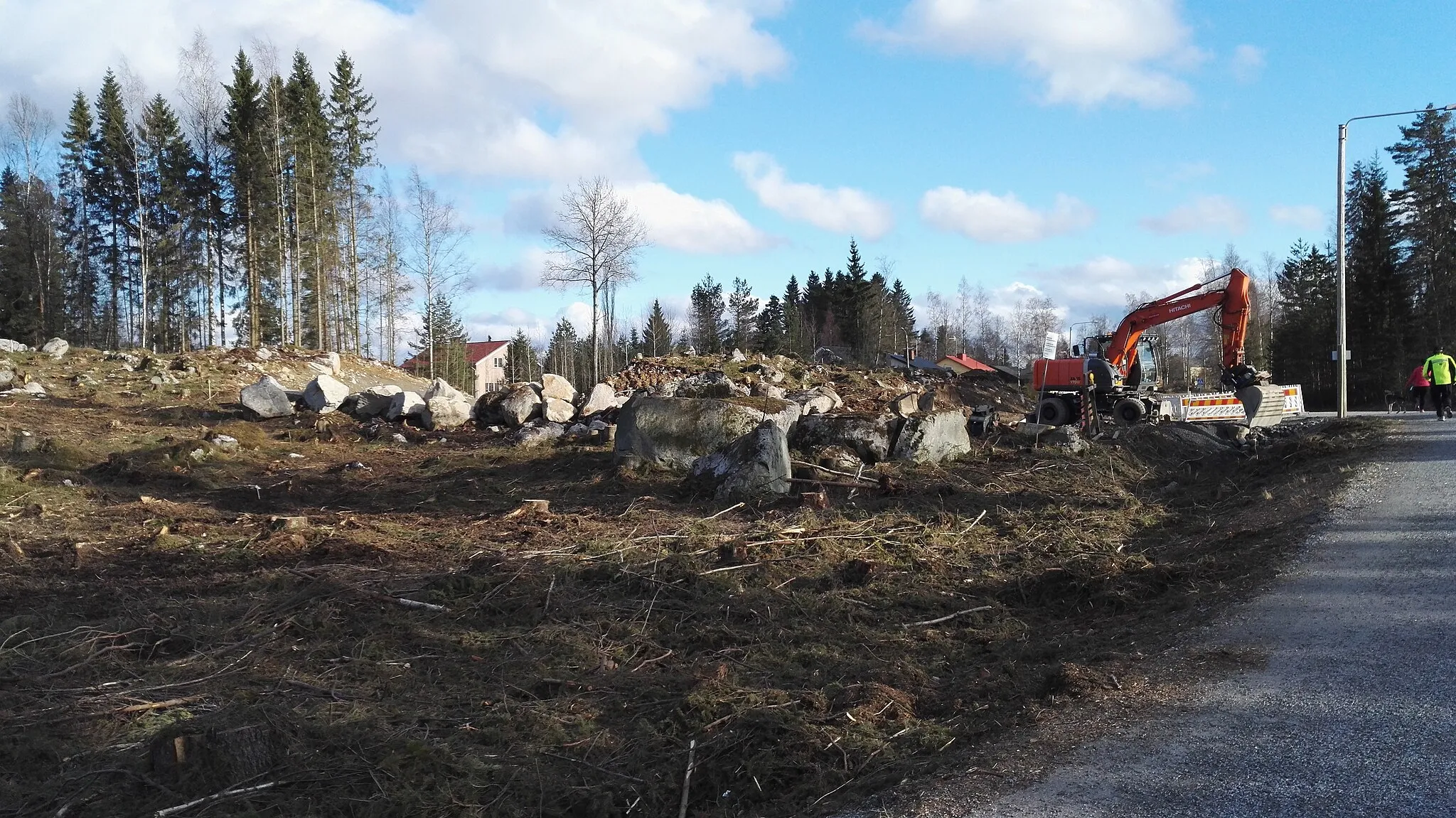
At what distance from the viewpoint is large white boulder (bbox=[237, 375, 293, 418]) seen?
A: 65.1ft

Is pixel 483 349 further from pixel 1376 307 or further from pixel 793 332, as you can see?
pixel 1376 307

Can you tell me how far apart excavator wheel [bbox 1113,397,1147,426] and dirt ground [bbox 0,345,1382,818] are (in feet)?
16.6

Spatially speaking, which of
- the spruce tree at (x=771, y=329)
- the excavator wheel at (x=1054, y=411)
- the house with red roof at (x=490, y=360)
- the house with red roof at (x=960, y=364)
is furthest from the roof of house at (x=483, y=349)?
the excavator wheel at (x=1054, y=411)

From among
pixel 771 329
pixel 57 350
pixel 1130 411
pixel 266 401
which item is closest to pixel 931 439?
pixel 1130 411

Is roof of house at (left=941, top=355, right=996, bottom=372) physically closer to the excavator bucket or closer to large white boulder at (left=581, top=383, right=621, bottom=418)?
the excavator bucket

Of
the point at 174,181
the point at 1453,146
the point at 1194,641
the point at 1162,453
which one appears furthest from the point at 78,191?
the point at 1453,146

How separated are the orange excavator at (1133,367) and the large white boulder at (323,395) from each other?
16.4 metres

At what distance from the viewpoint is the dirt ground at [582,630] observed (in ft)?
13.1

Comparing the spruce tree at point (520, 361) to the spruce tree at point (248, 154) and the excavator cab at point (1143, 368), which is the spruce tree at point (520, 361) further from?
the excavator cab at point (1143, 368)

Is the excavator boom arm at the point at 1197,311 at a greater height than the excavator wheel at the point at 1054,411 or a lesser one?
greater

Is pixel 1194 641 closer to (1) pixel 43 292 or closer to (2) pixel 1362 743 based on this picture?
(2) pixel 1362 743

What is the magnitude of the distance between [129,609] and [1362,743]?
301 inches

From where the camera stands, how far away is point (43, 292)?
3806 centimetres

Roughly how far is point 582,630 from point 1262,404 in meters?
15.4
